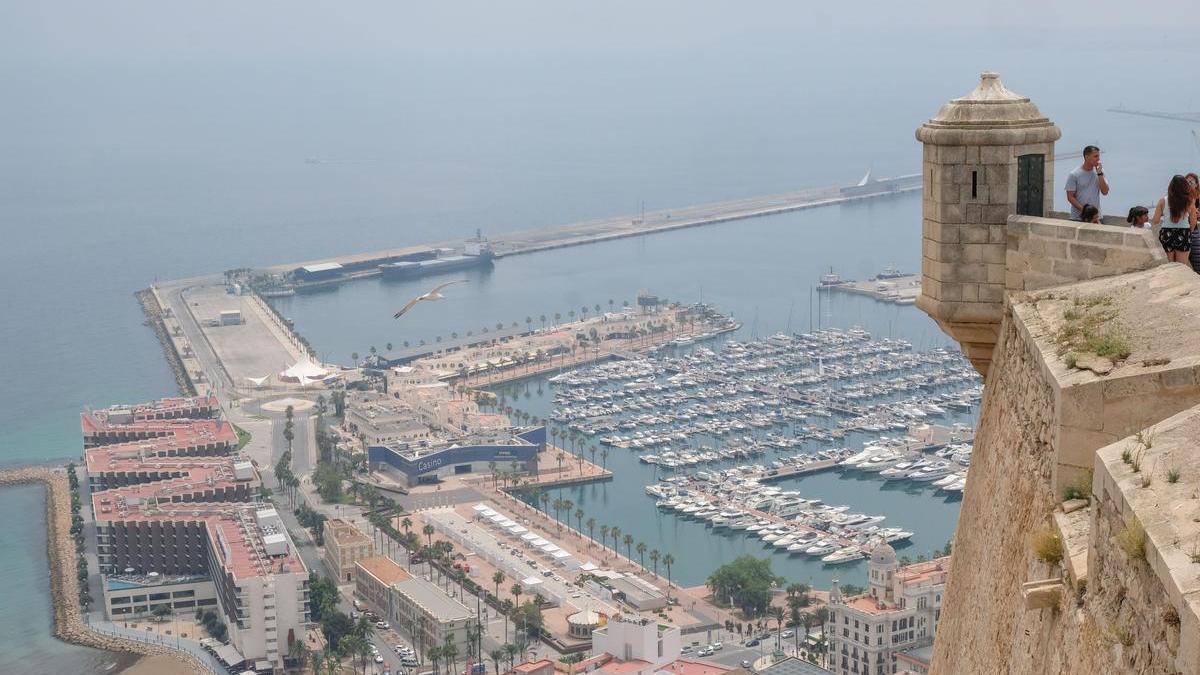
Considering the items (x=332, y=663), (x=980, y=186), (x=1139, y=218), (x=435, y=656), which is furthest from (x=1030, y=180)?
(x=435, y=656)

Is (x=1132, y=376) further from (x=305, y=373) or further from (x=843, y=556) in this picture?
(x=305, y=373)

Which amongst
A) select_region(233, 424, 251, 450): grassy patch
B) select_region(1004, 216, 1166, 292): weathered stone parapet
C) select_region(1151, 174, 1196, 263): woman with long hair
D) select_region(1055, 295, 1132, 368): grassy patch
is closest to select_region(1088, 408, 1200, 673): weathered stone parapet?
select_region(1055, 295, 1132, 368): grassy patch

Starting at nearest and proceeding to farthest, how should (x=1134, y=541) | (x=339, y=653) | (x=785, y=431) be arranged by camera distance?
(x=1134, y=541)
(x=339, y=653)
(x=785, y=431)

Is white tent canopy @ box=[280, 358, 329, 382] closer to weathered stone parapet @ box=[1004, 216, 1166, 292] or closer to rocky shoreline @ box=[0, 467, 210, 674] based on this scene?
rocky shoreline @ box=[0, 467, 210, 674]

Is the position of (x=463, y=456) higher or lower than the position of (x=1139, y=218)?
lower

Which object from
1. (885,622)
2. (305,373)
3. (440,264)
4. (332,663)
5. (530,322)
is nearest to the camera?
(332,663)

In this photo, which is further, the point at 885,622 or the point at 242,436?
the point at 242,436

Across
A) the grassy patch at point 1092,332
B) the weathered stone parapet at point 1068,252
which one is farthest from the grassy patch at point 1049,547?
the weathered stone parapet at point 1068,252

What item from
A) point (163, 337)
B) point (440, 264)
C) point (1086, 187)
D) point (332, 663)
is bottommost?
point (332, 663)

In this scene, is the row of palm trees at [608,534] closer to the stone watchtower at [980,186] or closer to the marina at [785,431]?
the marina at [785,431]
